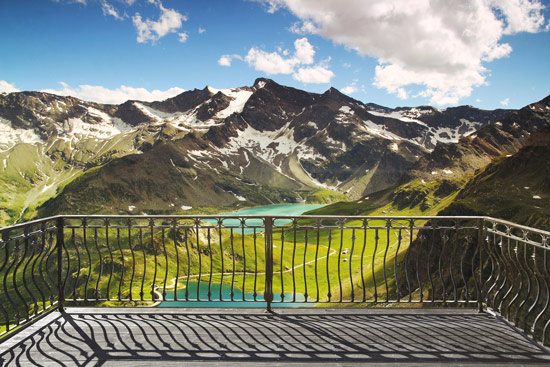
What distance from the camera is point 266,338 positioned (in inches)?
288

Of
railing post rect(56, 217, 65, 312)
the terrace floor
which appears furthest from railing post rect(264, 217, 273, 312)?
railing post rect(56, 217, 65, 312)

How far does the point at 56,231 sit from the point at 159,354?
4.14 metres

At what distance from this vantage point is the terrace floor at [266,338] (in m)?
6.55

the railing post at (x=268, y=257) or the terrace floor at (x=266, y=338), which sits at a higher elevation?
the railing post at (x=268, y=257)

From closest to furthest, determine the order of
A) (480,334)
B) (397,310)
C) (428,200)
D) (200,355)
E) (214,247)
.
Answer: (200,355), (480,334), (397,310), (214,247), (428,200)

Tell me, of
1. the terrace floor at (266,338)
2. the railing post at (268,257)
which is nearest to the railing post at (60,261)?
the terrace floor at (266,338)

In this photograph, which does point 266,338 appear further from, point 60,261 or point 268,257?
point 60,261

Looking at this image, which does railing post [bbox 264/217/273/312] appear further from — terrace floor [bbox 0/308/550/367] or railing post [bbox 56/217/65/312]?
railing post [bbox 56/217/65/312]

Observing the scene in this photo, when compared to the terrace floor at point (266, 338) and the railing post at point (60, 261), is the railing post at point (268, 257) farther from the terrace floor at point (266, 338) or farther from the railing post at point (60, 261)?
the railing post at point (60, 261)

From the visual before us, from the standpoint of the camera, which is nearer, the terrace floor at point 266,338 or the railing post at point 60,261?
the terrace floor at point 266,338

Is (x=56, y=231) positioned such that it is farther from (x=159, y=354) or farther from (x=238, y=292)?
(x=238, y=292)

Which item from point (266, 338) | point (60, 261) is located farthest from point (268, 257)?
point (60, 261)

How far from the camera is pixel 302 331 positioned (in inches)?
301

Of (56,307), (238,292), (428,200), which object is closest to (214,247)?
(238,292)
